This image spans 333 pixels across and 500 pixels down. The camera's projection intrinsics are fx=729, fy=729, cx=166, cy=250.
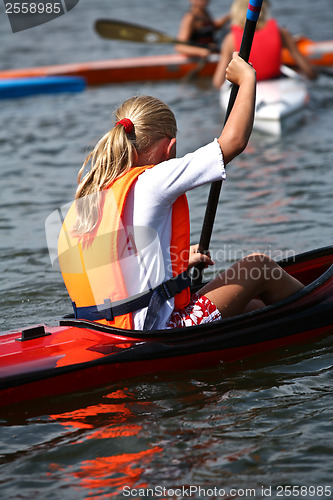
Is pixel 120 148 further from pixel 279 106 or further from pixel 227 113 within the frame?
pixel 279 106

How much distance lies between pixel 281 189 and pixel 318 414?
3399 mm

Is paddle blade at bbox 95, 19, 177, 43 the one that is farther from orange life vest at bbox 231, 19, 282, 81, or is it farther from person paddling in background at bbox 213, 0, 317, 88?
orange life vest at bbox 231, 19, 282, 81

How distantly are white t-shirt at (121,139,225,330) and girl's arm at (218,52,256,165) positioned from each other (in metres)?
0.06

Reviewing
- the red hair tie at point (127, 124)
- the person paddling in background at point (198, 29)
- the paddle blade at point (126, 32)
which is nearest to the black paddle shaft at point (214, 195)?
the red hair tie at point (127, 124)

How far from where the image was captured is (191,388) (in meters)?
3.11

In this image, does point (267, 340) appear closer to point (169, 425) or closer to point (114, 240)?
point (169, 425)

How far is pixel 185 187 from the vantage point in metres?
2.74

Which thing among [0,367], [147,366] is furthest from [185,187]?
[0,367]

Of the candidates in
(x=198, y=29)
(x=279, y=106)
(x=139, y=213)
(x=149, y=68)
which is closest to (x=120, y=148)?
(x=139, y=213)

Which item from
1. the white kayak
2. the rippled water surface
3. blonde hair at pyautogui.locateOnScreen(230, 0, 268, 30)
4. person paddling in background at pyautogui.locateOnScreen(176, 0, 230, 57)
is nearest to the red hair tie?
the rippled water surface

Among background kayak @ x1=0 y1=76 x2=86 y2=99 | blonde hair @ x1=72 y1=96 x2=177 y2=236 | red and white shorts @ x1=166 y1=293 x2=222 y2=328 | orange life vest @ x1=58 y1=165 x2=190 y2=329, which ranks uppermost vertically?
blonde hair @ x1=72 y1=96 x2=177 y2=236

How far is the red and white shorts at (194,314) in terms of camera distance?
10.2ft

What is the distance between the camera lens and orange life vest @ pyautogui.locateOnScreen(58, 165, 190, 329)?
2836 mm

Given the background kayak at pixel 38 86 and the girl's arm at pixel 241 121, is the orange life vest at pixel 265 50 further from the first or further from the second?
the girl's arm at pixel 241 121
